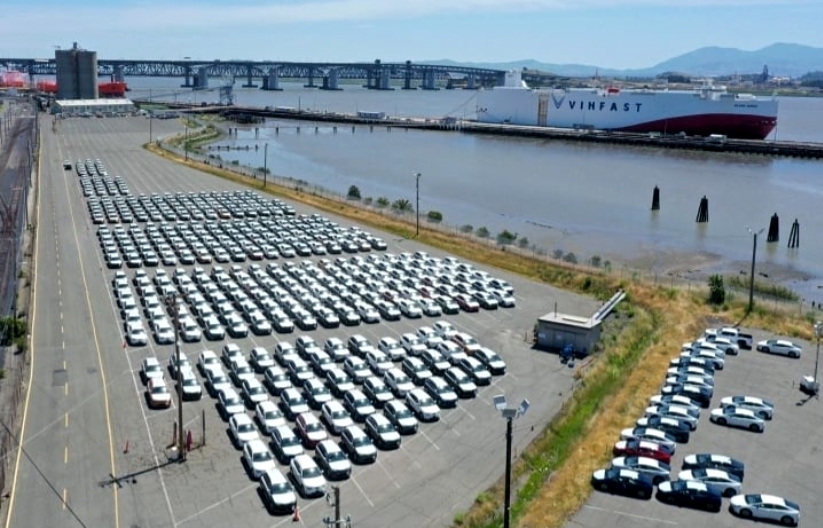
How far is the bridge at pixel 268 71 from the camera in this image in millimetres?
155875

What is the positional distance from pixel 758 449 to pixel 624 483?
3.17m

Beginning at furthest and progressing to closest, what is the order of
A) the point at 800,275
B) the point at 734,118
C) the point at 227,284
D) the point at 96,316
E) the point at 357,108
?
the point at 357,108 < the point at 734,118 < the point at 800,275 < the point at 227,284 < the point at 96,316

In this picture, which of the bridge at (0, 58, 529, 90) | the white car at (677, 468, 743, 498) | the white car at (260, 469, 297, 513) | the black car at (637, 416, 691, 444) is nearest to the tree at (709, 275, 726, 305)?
the black car at (637, 416, 691, 444)

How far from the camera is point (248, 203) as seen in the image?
1425 inches

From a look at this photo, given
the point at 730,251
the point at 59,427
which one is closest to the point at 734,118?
the point at 730,251

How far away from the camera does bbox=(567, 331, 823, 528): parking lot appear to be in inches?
470

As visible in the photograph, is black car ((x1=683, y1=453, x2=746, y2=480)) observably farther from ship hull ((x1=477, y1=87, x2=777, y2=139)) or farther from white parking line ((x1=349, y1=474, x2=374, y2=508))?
ship hull ((x1=477, y1=87, x2=777, y2=139))

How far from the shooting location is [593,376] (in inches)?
688

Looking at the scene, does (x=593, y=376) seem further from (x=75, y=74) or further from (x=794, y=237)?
(x=75, y=74)

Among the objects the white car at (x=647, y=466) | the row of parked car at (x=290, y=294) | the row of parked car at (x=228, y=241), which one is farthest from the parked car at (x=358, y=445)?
the row of parked car at (x=228, y=241)

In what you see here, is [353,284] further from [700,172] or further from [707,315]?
[700,172]

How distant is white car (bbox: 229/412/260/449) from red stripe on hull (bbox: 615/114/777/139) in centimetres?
6895

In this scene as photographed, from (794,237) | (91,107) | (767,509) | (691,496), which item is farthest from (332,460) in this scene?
(91,107)

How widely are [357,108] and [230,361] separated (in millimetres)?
113858
